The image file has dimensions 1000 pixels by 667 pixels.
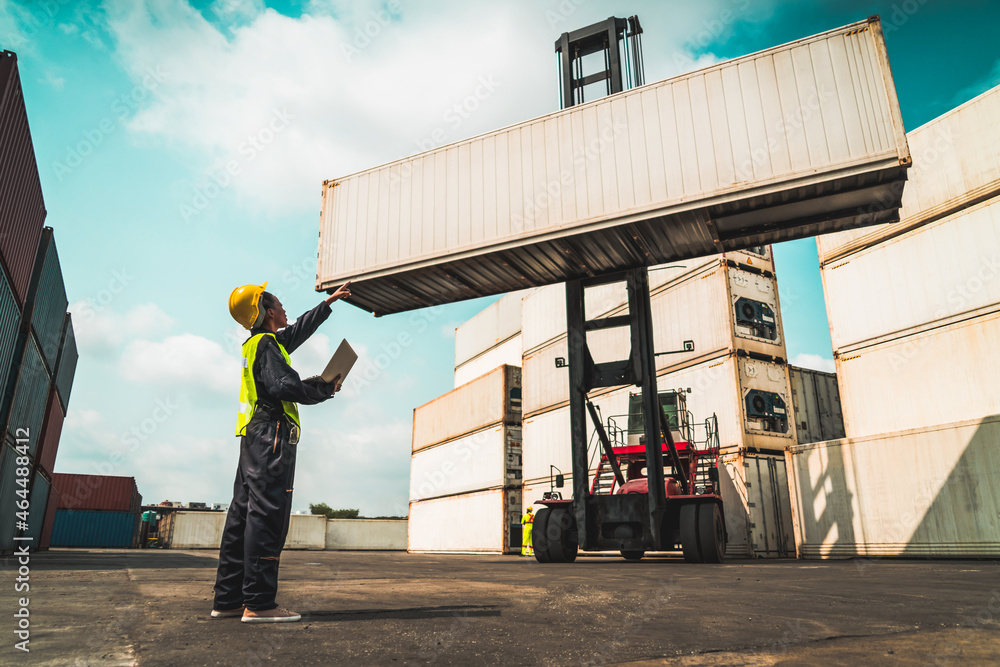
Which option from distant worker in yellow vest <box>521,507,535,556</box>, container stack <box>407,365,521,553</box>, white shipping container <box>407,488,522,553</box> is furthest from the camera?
container stack <box>407,365,521,553</box>

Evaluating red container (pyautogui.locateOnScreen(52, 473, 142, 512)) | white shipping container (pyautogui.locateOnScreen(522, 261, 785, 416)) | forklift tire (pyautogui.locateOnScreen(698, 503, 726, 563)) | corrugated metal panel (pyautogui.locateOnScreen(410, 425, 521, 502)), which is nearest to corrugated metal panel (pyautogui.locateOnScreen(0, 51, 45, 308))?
forklift tire (pyautogui.locateOnScreen(698, 503, 726, 563))

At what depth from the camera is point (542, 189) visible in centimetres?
948

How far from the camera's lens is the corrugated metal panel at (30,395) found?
38.5 ft

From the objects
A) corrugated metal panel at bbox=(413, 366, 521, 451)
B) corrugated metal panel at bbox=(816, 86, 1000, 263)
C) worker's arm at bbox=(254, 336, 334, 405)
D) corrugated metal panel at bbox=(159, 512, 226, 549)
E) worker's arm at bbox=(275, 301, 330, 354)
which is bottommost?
corrugated metal panel at bbox=(159, 512, 226, 549)

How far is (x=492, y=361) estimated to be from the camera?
28.6 metres

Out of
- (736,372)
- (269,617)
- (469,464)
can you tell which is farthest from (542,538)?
(469,464)

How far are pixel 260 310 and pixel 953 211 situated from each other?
1404 centimetres

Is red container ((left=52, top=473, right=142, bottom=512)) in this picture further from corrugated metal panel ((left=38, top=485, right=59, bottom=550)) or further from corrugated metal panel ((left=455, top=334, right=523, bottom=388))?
corrugated metal panel ((left=455, top=334, right=523, bottom=388))

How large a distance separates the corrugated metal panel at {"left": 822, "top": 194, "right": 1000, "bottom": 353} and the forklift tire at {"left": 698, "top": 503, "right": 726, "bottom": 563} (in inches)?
272

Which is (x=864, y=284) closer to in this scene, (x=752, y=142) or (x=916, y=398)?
(x=916, y=398)

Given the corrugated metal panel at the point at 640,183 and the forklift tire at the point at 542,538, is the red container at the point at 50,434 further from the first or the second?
the forklift tire at the point at 542,538

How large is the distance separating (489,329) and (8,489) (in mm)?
19994

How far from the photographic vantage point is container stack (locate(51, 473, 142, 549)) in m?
31.6

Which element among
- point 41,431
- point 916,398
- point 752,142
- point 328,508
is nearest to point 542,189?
point 752,142
